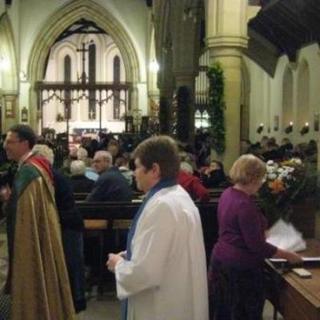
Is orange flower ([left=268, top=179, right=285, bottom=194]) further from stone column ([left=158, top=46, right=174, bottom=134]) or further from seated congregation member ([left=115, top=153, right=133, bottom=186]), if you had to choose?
stone column ([left=158, top=46, right=174, bottom=134])

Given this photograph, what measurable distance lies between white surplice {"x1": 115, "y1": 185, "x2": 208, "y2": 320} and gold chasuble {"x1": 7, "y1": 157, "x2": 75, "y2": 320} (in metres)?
1.43

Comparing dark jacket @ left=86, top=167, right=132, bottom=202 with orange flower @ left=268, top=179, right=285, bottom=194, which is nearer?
orange flower @ left=268, top=179, right=285, bottom=194

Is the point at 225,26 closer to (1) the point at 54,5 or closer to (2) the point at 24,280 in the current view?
(2) the point at 24,280

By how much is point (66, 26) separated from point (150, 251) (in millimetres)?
27902

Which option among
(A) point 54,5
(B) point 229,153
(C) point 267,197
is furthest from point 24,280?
(A) point 54,5

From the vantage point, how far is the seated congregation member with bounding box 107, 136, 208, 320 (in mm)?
2875

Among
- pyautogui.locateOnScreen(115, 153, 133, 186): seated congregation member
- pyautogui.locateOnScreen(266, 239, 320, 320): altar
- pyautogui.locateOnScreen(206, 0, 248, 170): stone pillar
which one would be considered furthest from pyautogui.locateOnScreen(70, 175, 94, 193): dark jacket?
pyautogui.locateOnScreen(266, 239, 320, 320): altar

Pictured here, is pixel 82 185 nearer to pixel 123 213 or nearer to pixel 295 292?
pixel 123 213

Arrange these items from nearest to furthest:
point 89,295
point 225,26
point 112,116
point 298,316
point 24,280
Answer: point 298,316, point 24,280, point 89,295, point 225,26, point 112,116

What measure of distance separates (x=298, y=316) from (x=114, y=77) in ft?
121

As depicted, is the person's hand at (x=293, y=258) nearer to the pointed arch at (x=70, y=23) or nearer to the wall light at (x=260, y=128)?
the wall light at (x=260, y=128)

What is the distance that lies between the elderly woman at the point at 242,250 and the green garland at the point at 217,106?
23.4ft

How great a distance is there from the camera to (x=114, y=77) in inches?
1560

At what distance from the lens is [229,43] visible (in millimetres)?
11102
